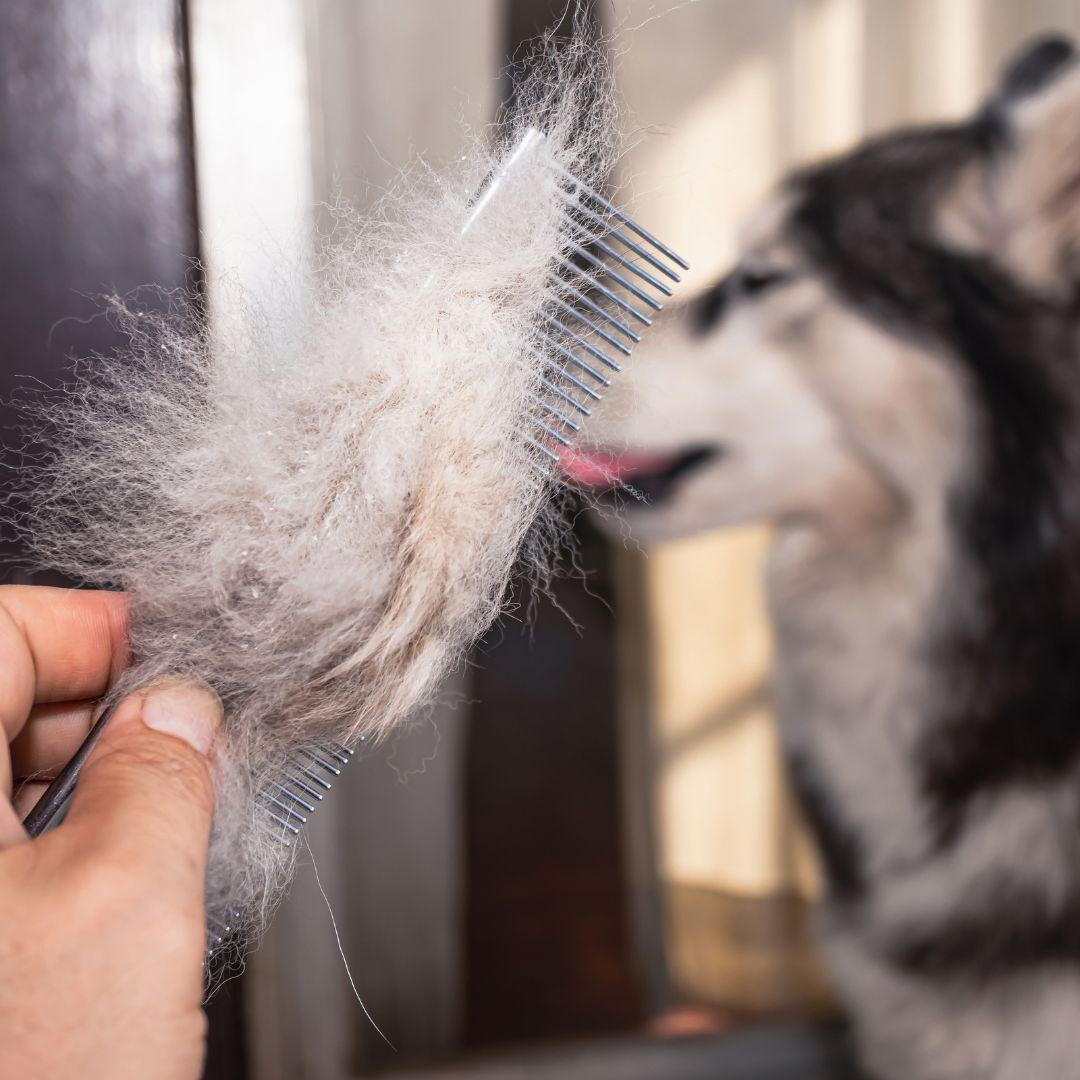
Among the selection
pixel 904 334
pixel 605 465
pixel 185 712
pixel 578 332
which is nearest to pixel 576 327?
pixel 578 332

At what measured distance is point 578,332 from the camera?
35 centimetres

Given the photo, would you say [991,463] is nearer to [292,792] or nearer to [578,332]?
[578,332]

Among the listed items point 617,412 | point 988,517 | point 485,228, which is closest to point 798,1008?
point 988,517

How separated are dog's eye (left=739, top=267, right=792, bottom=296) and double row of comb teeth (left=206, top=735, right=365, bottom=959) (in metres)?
0.41

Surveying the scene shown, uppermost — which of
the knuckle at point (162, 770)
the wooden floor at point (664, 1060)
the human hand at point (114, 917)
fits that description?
the knuckle at point (162, 770)

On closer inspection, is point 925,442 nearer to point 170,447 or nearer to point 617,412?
point 617,412

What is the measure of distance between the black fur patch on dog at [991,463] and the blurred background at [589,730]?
0.08m

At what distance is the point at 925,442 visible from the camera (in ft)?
1.91

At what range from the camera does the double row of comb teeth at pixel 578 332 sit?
0.34 m

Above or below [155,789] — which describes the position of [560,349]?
above

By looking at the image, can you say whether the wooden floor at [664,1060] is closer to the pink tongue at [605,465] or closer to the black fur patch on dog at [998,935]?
the black fur patch on dog at [998,935]

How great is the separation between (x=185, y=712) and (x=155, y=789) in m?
0.04

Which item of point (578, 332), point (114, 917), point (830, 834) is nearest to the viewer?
point (114, 917)

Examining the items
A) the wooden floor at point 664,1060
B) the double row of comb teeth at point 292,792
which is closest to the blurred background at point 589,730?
the wooden floor at point 664,1060
